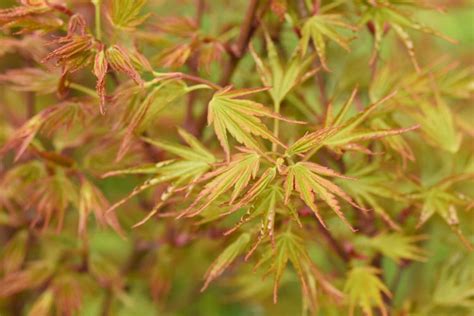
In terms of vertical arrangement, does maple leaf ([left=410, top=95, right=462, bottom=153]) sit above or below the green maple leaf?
above

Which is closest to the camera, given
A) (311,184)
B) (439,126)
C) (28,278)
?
(311,184)

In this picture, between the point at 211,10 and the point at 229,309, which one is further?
the point at 229,309

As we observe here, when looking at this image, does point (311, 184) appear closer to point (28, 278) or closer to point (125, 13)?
point (125, 13)

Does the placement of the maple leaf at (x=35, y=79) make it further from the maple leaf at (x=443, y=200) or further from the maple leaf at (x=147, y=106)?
the maple leaf at (x=443, y=200)

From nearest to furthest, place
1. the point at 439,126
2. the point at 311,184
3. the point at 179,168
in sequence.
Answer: the point at 311,184
the point at 179,168
the point at 439,126

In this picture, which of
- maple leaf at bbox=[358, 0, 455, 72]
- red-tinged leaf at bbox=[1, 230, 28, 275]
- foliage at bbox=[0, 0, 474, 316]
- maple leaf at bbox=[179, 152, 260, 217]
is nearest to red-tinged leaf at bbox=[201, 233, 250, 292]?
foliage at bbox=[0, 0, 474, 316]

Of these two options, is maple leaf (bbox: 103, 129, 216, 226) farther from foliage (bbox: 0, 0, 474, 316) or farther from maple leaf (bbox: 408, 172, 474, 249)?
maple leaf (bbox: 408, 172, 474, 249)

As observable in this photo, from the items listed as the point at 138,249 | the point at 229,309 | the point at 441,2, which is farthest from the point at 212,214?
the point at 441,2

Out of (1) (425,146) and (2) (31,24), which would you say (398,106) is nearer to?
(1) (425,146)

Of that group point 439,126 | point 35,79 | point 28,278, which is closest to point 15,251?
point 28,278
